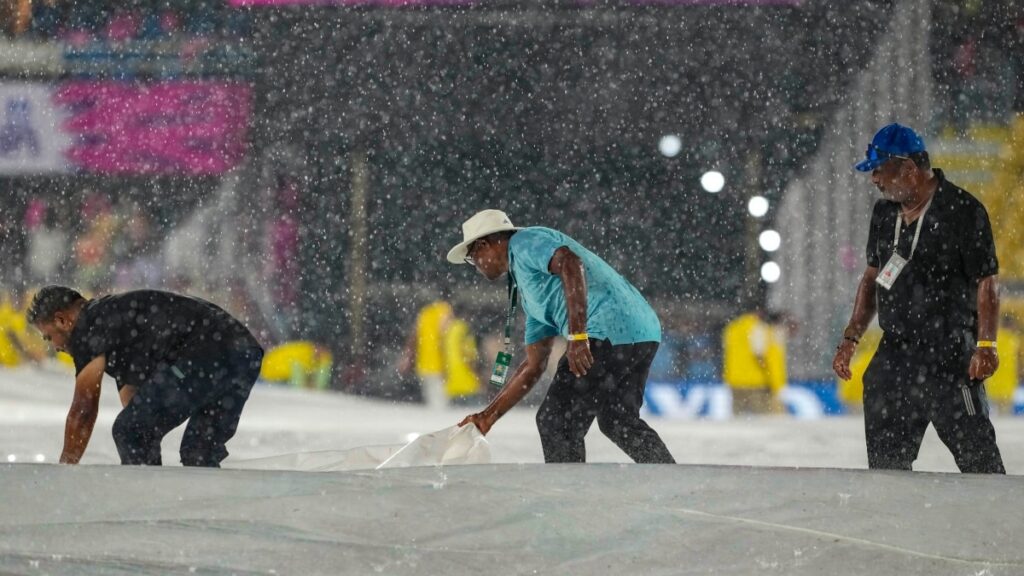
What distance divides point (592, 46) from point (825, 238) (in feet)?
7.70

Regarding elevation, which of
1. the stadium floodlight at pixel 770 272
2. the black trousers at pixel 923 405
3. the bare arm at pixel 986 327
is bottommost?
the black trousers at pixel 923 405

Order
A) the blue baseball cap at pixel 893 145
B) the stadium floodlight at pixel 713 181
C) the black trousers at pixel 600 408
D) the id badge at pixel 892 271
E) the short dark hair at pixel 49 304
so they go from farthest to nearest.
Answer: the stadium floodlight at pixel 713 181 < the black trousers at pixel 600 408 < the short dark hair at pixel 49 304 < the id badge at pixel 892 271 < the blue baseball cap at pixel 893 145

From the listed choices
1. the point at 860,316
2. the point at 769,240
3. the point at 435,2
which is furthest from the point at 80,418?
the point at 769,240

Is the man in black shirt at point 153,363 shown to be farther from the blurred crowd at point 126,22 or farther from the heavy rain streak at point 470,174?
the blurred crowd at point 126,22

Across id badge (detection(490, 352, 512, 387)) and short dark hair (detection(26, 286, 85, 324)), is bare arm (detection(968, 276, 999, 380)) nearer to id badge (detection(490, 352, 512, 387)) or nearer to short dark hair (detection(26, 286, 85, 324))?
id badge (detection(490, 352, 512, 387))

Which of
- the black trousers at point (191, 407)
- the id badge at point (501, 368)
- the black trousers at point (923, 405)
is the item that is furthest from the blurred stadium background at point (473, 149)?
the id badge at point (501, 368)

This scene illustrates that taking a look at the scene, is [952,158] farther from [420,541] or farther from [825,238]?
[420,541]

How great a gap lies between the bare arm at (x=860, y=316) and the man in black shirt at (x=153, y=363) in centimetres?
174

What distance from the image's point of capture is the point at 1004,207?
9.82 meters

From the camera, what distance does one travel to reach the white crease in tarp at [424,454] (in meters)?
3.72

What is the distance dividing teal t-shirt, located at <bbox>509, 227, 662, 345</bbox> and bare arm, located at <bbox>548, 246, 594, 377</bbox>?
0.35ft

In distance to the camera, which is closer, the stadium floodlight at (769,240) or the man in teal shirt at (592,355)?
the man in teal shirt at (592,355)

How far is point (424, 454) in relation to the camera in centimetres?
372

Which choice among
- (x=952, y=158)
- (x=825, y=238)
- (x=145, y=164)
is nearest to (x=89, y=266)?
(x=145, y=164)
